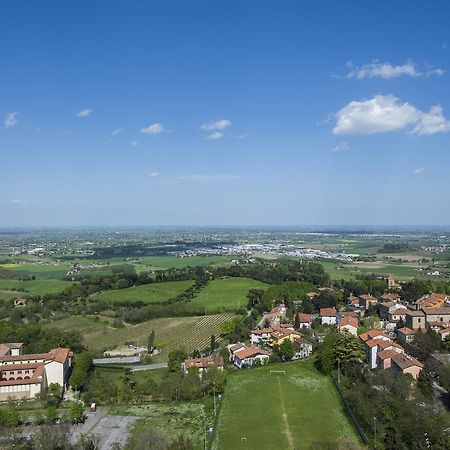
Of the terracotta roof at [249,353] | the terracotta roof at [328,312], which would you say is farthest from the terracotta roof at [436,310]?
the terracotta roof at [249,353]

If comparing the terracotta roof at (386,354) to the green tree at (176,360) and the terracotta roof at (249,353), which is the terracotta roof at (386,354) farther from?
the green tree at (176,360)

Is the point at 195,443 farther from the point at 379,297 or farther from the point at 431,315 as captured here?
the point at 379,297

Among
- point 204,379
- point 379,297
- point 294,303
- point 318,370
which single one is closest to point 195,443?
point 204,379

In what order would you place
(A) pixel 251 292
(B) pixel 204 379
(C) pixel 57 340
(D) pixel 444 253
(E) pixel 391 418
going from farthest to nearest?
(D) pixel 444 253, (A) pixel 251 292, (C) pixel 57 340, (B) pixel 204 379, (E) pixel 391 418

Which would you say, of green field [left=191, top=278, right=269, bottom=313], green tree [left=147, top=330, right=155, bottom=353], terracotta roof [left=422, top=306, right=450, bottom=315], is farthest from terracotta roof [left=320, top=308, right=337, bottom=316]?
green tree [left=147, top=330, right=155, bottom=353]

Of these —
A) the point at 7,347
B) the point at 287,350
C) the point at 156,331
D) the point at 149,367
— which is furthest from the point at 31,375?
the point at 287,350

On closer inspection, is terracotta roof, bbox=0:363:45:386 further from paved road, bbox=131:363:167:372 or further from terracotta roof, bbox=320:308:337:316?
terracotta roof, bbox=320:308:337:316
